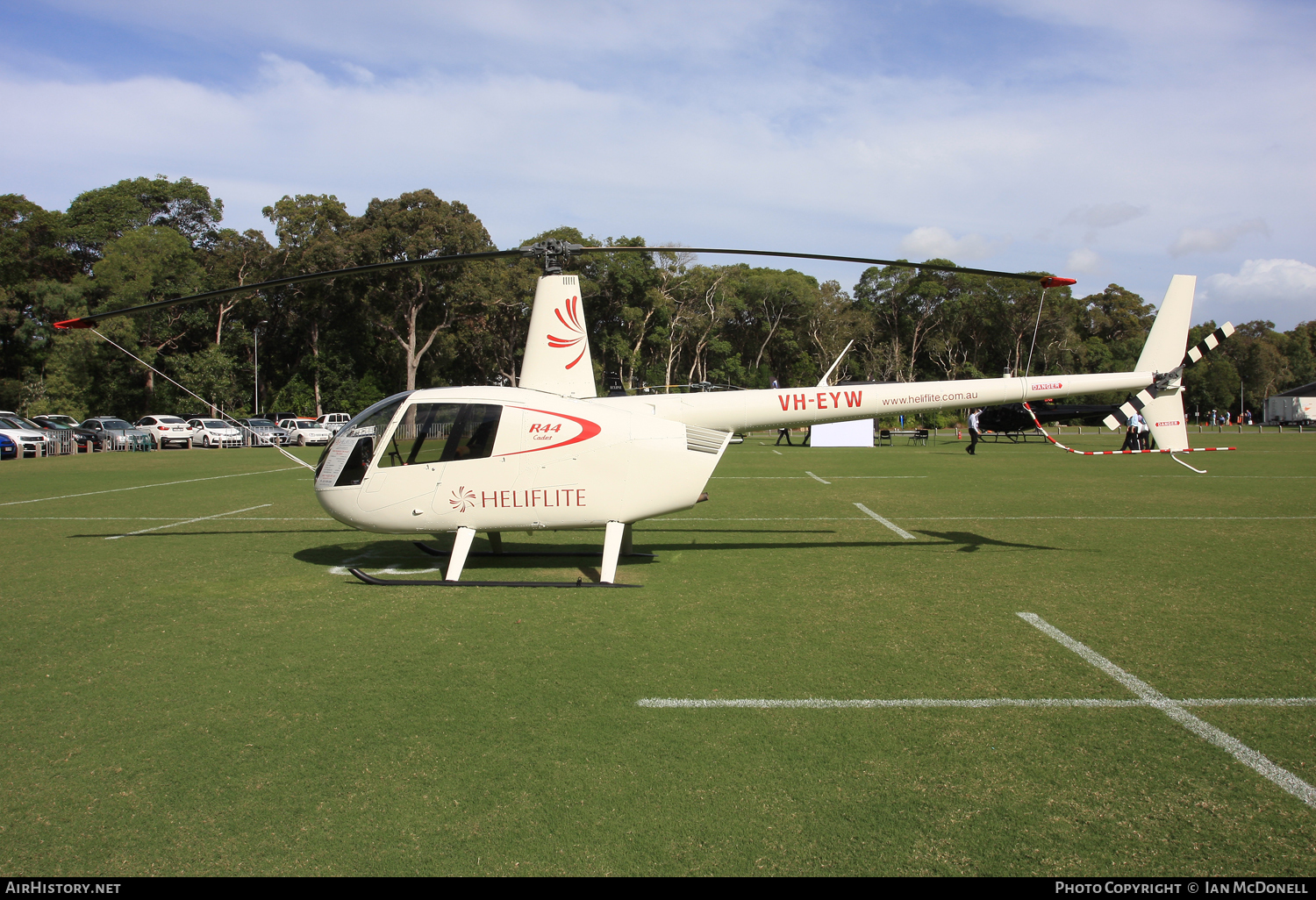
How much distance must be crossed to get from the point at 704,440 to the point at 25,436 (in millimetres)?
32156

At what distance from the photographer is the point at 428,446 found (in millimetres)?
7512

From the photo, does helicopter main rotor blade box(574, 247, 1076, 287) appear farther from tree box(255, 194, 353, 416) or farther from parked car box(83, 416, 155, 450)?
tree box(255, 194, 353, 416)

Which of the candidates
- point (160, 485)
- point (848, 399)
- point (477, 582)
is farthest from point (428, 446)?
point (160, 485)

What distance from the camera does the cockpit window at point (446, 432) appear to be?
294 inches

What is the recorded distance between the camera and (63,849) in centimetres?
299

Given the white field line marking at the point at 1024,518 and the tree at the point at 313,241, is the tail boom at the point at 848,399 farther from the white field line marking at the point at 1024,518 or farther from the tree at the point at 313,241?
the tree at the point at 313,241

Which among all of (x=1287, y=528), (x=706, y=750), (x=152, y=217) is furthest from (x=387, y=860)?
(x=152, y=217)

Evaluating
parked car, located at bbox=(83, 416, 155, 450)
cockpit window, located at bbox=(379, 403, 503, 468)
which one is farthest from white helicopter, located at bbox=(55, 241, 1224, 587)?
parked car, located at bbox=(83, 416, 155, 450)

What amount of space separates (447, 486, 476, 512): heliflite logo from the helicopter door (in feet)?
0.69

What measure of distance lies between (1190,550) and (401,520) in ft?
28.4

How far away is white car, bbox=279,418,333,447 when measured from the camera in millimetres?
39316

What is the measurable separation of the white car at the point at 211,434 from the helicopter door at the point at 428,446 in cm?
3522

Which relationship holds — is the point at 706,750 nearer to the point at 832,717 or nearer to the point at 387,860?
the point at 832,717

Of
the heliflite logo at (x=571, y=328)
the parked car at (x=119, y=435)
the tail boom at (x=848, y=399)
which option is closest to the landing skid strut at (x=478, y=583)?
the tail boom at (x=848, y=399)
